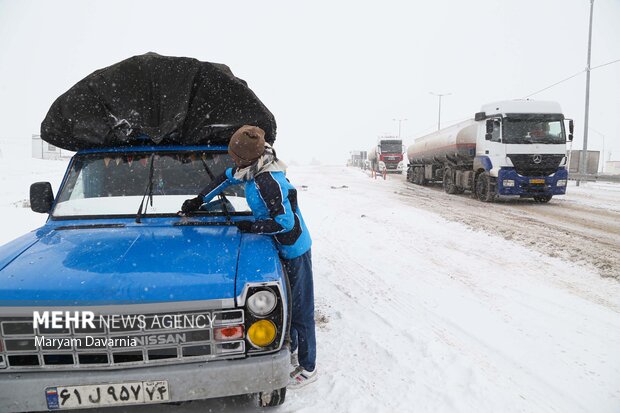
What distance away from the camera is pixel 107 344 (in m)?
2.17

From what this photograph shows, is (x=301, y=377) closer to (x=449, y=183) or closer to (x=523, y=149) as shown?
(x=523, y=149)

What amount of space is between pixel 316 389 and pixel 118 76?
3.27 m

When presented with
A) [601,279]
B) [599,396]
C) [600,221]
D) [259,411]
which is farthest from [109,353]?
[600,221]

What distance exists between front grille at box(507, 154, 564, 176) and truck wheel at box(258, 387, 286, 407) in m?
12.8

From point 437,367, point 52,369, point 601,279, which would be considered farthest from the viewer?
point 601,279

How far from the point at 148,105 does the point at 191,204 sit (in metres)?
1.16

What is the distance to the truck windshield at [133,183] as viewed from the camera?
3.47m

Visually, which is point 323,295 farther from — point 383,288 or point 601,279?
point 601,279

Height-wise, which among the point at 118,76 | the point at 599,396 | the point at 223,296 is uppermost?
the point at 118,76

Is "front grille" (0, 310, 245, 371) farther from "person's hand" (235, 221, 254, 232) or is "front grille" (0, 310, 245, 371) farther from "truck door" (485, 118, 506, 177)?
"truck door" (485, 118, 506, 177)

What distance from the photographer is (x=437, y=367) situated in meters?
3.26

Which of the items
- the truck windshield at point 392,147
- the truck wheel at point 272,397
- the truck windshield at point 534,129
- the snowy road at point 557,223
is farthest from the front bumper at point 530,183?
the truck windshield at point 392,147

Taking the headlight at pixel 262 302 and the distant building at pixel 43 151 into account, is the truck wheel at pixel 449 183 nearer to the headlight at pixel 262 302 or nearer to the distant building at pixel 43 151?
the headlight at pixel 262 302

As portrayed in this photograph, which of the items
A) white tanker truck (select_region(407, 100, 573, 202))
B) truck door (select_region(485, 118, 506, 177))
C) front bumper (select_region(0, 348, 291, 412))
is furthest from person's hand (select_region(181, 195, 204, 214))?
truck door (select_region(485, 118, 506, 177))
